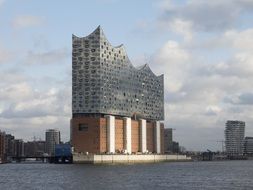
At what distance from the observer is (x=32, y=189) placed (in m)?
87.6

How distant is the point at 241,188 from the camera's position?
288 ft

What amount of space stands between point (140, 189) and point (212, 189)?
10.1 metres

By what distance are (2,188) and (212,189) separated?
99.9ft

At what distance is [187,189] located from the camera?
87375 mm

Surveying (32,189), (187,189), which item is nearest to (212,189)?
(187,189)

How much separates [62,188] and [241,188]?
83.5ft

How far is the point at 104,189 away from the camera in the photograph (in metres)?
86.0

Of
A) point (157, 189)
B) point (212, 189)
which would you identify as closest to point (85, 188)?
point (157, 189)

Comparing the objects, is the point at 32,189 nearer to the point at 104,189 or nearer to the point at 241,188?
the point at 104,189

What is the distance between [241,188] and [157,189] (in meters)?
12.0

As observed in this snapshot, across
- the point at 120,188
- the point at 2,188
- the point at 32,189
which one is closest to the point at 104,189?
the point at 120,188

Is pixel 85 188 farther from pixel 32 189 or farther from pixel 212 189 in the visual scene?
pixel 212 189

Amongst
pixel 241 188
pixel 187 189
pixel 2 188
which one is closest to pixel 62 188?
pixel 2 188

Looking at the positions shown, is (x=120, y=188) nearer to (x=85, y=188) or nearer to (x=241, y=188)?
(x=85, y=188)
